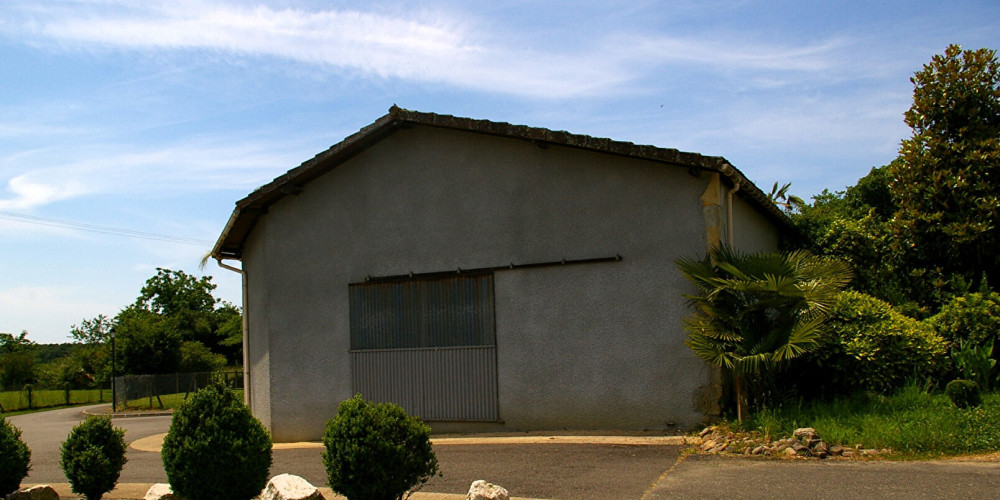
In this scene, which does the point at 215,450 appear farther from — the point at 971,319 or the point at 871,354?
the point at 971,319

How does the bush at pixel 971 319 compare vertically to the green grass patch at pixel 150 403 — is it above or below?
above

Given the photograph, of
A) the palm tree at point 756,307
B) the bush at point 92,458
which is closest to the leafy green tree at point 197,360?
the bush at point 92,458

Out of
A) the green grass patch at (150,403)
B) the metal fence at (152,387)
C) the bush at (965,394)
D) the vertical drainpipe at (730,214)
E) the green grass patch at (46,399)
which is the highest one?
the vertical drainpipe at (730,214)

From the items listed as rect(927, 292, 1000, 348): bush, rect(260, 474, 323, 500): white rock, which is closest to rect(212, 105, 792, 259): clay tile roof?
rect(927, 292, 1000, 348): bush

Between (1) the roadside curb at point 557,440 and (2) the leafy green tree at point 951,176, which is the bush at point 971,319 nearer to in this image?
(2) the leafy green tree at point 951,176

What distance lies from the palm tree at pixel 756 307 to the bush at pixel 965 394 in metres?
1.69

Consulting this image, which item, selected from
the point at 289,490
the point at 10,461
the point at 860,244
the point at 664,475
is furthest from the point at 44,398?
the point at 664,475

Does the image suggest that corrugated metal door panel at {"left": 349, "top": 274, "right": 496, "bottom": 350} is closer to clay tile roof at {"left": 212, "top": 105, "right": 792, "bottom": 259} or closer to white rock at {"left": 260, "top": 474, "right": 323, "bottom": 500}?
clay tile roof at {"left": 212, "top": 105, "right": 792, "bottom": 259}

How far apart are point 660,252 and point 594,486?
14.3 ft

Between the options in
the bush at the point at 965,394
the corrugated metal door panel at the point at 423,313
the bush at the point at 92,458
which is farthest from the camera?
the corrugated metal door panel at the point at 423,313

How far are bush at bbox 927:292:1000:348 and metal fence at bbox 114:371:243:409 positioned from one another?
32.6 m

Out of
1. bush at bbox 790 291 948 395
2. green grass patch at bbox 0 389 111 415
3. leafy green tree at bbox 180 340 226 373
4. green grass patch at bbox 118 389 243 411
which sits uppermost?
bush at bbox 790 291 948 395

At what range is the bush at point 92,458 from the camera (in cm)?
862

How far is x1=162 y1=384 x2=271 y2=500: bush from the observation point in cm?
773
